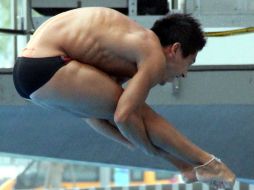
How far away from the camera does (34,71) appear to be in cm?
194

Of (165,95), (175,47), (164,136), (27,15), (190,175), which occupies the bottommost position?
(165,95)

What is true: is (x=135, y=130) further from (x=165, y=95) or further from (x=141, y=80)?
(x=165, y=95)

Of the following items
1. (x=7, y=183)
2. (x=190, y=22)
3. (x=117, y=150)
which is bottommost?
(x=7, y=183)

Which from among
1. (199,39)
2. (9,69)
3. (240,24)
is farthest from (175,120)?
(199,39)

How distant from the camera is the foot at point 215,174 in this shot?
2057mm

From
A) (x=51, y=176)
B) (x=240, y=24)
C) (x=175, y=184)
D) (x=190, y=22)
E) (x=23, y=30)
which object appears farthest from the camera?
(x=51, y=176)

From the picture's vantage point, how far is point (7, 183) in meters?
4.30

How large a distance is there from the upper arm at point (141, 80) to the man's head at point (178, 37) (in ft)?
0.18

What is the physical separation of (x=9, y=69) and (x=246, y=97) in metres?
1.11

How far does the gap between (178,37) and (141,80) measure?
158mm

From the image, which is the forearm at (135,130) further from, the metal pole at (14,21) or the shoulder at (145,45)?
the metal pole at (14,21)

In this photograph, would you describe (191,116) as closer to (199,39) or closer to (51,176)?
(51,176)

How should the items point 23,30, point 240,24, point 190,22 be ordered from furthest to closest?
point 23,30, point 240,24, point 190,22

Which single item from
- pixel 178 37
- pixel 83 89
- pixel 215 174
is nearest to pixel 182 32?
pixel 178 37
